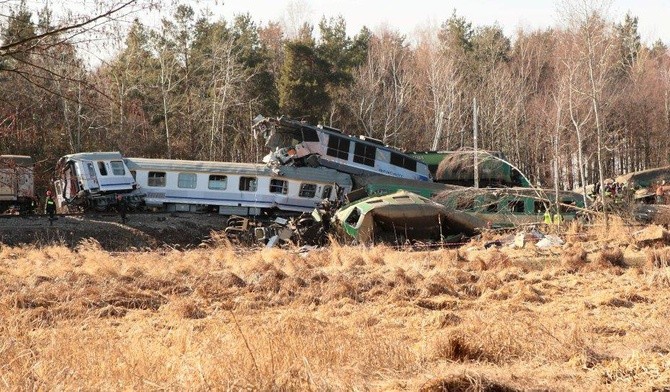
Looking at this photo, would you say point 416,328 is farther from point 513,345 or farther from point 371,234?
point 371,234

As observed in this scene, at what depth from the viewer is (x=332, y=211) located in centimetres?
2875

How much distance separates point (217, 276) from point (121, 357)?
880cm

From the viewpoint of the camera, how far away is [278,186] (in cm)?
3572

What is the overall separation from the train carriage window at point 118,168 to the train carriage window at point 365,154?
1026cm

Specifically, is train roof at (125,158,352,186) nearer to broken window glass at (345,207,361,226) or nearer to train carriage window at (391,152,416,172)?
train carriage window at (391,152,416,172)

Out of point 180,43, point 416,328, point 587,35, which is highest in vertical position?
point 180,43

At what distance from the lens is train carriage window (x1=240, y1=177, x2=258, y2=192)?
35656mm

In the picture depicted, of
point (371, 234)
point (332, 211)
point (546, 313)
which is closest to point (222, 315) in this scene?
point (546, 313)

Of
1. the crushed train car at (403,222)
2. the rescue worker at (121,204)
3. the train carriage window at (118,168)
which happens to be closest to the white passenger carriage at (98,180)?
the train carriage window at (118,168)

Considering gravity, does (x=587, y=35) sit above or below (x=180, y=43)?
below

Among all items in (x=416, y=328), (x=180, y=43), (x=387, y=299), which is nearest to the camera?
(x=416, y=328)

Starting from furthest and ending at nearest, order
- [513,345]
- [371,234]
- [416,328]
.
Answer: [371,234], [416,328], [513,345]

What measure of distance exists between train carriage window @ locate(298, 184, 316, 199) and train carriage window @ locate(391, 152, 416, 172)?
14.8 ft

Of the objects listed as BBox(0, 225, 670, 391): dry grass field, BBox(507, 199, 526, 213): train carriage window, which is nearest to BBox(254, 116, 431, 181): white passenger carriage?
BBox(507, 199, 526, 213): train carriage window
